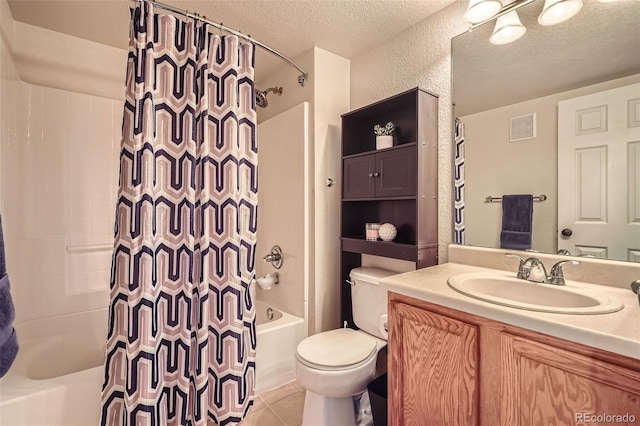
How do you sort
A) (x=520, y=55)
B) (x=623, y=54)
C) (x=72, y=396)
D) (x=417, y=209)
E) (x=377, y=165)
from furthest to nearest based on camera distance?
(x=377, y=165) < (x=417, y=209) < (x=520, y=55) < (x=72, y=396) < (x=623, y=54)

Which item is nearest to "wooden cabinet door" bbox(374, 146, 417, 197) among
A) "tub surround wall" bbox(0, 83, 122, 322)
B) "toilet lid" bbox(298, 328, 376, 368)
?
"toilet lid" bbox(298, 328, 376, 368)

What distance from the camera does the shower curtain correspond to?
122 cm

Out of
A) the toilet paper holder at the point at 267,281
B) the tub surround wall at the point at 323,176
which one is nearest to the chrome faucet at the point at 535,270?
the tub surround wall at the point at 323,176

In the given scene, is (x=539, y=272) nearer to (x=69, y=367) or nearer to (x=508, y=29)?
(x=508, y=29)

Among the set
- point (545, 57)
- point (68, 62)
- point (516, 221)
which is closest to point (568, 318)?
point (516, 221)

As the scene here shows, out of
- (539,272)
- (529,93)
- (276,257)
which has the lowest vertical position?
(276,257)

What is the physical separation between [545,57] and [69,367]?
3.11m

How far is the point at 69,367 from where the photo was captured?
1.77 metres

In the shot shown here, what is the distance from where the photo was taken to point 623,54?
1.11 m

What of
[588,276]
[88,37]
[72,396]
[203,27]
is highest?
[88,37]

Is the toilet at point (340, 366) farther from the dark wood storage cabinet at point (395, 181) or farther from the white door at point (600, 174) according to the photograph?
the white door at point (600, 174)

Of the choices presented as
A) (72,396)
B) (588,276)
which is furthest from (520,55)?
(72,396)

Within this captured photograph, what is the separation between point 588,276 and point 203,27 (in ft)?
6.72

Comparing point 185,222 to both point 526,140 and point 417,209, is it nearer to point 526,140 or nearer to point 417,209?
point 417,209
